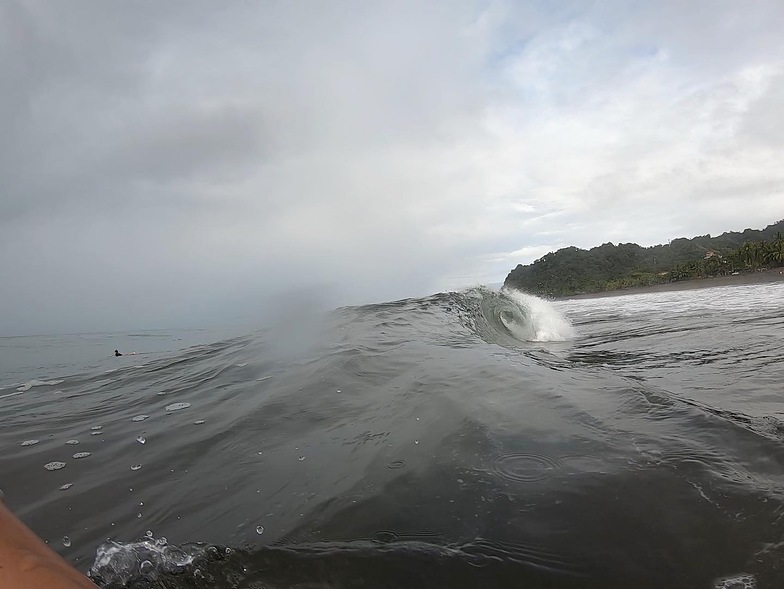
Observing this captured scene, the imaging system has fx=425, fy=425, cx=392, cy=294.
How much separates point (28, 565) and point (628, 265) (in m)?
114

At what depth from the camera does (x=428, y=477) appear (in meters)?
2.70

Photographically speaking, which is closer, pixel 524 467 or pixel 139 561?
pixel 139 561

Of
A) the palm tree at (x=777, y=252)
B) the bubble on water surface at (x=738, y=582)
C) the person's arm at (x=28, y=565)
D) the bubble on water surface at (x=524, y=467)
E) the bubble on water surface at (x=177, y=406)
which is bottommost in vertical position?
the bubble on water surface at (x=738, y=582)

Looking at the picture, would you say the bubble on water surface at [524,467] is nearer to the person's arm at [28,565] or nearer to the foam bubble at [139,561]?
the foam bubble at [139,561]

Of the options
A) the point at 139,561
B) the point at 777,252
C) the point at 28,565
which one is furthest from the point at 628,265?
the point at 28,565

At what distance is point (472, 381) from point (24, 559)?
429cm

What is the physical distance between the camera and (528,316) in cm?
1450

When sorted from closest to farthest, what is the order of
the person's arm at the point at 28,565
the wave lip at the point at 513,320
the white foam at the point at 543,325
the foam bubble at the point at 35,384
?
1. the person's arm at the point at 28,565
2. the foam bubble at the point at 35,384
3. the wave lip at the point at 513,320
4. the white foam at the point at 543,325

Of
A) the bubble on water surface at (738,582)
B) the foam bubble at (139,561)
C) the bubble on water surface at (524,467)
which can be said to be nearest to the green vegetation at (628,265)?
the bubble on water surface at (524,467)

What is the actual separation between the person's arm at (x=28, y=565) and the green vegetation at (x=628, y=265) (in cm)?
7234

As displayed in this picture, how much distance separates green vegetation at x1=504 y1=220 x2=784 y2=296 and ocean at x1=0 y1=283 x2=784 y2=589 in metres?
68.5

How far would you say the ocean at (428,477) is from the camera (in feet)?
6.28

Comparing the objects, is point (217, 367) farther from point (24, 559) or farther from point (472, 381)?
point (24, 559)

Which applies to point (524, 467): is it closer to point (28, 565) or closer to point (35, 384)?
point (28, 565)
